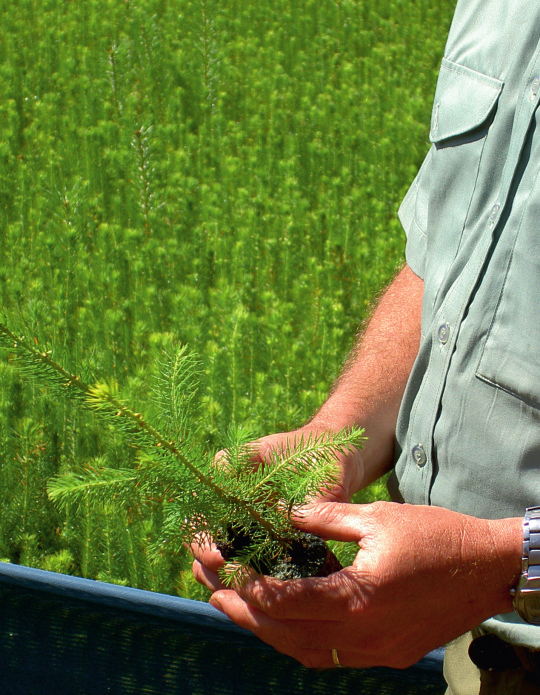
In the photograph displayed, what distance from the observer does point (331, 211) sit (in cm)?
411

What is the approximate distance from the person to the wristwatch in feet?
0.03

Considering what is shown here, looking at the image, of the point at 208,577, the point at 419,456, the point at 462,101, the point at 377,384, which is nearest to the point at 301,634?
the point at 208,577

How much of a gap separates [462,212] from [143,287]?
6.78 feet

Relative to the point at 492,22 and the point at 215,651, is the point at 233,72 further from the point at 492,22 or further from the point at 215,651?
the point at 215,651

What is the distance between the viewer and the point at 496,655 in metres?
1.28

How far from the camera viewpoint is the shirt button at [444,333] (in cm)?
130

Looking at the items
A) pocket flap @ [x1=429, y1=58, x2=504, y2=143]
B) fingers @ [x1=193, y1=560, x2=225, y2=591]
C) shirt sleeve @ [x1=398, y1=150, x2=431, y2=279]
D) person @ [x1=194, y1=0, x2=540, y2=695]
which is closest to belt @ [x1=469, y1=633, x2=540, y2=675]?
person @ [x1=194, y1=0, x2=540, y2=695]

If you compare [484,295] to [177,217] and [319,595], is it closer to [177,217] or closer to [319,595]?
[319,595]

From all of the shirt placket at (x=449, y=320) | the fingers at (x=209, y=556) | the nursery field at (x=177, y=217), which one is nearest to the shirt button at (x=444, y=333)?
the shirt placket at (x=449, y=320)

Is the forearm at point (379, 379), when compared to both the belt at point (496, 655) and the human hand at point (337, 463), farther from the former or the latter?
the belt at point (496, 655)

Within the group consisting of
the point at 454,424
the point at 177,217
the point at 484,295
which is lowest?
the point at 177,217

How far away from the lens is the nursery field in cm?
241

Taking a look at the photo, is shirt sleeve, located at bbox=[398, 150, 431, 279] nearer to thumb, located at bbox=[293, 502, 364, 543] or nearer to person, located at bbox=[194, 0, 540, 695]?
person, located at bbox=[194, 0, 540, 695]

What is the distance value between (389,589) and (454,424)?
34cm
